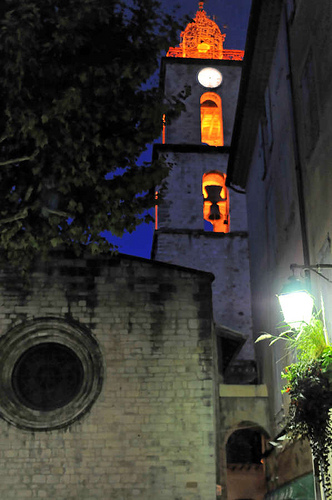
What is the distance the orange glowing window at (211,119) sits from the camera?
19.9m

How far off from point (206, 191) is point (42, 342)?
8.38m

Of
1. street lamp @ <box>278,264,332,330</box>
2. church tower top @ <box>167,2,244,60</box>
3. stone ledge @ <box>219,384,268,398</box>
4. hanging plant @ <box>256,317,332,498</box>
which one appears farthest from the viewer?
church tower top @ <box>167,2,244,60</box>

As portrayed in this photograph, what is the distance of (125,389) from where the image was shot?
11742mm

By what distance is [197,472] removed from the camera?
11.2 m

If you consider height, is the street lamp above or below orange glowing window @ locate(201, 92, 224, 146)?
below

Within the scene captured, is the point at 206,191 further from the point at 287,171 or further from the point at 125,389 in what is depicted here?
the point at 287,171

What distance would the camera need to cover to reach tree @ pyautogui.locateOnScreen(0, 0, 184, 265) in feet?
24.7

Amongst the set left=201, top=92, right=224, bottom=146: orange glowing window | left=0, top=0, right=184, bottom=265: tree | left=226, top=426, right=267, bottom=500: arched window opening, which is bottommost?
left=226, top=426, right=267, bottom=500: arched window opening

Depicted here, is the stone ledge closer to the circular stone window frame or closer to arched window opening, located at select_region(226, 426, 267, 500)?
the circular stone window frame

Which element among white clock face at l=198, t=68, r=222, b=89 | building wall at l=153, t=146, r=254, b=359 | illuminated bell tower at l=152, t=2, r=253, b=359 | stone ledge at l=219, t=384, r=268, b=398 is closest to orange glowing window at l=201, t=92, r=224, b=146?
illuminated bell tower at l=152, t=2, r=253, b=359

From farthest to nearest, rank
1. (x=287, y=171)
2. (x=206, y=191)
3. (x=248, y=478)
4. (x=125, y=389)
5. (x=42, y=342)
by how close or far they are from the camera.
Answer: (x=206, y=191) → (x=248, y=478) → (x=42, y=342) → (x=125, y=389) → (x=287, y=171)

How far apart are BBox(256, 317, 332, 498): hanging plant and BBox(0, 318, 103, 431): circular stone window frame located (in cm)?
618

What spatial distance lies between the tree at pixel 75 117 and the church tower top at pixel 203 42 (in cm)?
1299

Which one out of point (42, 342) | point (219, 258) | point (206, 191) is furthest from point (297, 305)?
point (206, 191)
